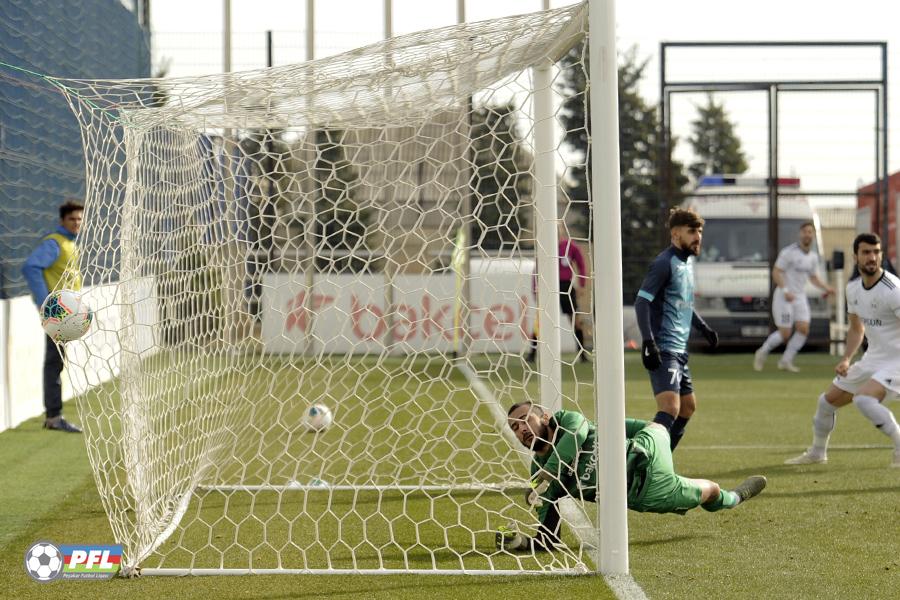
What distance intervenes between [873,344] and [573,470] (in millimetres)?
3304

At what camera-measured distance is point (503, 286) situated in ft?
56.5

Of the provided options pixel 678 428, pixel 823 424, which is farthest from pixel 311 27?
pixel 678 428

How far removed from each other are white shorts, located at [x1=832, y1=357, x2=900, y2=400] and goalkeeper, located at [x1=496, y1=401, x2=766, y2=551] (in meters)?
2.54

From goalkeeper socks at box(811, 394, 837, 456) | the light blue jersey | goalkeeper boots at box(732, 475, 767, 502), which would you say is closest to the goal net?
the light blue jersey

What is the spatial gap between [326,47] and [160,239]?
12.2 meters

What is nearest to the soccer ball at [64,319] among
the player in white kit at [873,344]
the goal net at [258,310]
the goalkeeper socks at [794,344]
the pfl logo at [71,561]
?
the goal net at [258,310]

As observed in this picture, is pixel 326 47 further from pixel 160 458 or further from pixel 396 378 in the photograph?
pixel 160 458

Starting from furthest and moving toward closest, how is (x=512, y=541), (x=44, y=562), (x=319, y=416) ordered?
(x=319, y=416)
(x=512, y=541)
(x=44, y=562)

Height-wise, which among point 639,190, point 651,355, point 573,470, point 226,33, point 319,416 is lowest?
point 319,416

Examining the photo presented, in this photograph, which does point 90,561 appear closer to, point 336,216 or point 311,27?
point 336,216

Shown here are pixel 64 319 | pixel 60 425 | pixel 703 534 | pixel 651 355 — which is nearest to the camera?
pixel 64 319

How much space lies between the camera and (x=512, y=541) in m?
5.58

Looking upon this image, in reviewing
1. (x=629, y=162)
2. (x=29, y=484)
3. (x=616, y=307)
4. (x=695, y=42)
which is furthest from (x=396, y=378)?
(x=629, y=162)

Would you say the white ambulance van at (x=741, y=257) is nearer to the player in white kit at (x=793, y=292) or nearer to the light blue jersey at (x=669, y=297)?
the player in white kit at (x=793, y=292)
